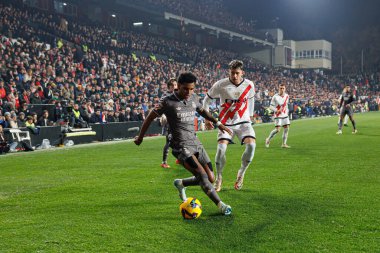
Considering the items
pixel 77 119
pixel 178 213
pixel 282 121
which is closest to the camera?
pixel 178 213

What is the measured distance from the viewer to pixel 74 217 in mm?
6680

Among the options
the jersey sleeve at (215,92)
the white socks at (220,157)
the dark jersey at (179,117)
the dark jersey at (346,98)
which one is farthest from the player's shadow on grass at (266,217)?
the dark jersey at (346,98)

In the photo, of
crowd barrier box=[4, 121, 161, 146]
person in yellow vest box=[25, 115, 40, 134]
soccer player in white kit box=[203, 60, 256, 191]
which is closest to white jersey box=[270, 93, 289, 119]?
crowd barrier box=[4, 121, 161, 146]

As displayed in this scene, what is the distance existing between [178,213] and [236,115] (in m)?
2.65

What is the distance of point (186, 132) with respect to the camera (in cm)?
659

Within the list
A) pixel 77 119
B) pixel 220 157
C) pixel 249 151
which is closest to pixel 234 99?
A: pixel 249 151

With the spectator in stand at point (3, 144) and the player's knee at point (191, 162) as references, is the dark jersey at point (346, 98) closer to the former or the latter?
the spectator in stand at point (3, 144)

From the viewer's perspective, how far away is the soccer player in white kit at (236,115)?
8.55 metres

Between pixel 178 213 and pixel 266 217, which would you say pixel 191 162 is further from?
pixel 266 217

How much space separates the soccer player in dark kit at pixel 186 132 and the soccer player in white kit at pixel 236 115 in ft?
6.54

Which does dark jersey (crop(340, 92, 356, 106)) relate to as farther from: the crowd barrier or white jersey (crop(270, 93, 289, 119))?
the crowd barrier

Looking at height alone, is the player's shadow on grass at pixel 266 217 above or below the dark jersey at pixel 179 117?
below

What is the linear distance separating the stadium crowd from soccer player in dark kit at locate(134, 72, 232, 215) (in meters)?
7.18

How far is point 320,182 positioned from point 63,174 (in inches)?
248
